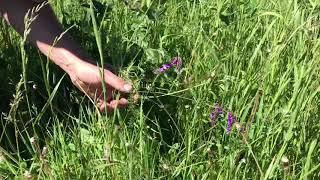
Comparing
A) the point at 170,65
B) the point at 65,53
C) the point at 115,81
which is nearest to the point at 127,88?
the point at 115,81

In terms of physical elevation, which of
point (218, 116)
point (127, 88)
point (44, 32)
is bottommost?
point (218, 116)

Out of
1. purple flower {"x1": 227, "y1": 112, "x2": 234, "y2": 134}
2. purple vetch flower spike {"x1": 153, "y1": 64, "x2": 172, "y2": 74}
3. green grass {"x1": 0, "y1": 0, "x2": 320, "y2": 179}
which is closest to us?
green grass {"x1": 0, "y1": 0, "x2": 320, "y2": 179}

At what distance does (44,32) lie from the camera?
1752 millimetres

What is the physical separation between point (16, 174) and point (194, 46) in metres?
0.81

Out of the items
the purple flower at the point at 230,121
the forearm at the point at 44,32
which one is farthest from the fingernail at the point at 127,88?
the purple flower at the point at 230,121

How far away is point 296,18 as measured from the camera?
2.01 meters

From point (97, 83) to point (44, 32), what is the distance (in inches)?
10.0

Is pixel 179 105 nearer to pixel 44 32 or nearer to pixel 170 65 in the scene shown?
pixel 170 65

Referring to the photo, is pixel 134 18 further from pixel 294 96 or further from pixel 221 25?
pixel 294 96

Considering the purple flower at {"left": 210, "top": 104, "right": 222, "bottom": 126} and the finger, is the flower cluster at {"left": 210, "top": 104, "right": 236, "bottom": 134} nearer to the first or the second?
the purple flower at {"left": 210, "top": 104, "right": 222, "bottom": 126}

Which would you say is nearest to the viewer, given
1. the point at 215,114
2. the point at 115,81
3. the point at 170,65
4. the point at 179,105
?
the point at 115,81

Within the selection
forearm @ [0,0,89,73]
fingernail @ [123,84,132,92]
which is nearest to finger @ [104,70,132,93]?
fingernail @ [123,84,132,92]

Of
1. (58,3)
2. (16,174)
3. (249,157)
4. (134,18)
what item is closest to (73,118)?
(16,174)

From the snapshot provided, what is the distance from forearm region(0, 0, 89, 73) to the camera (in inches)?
67.8
